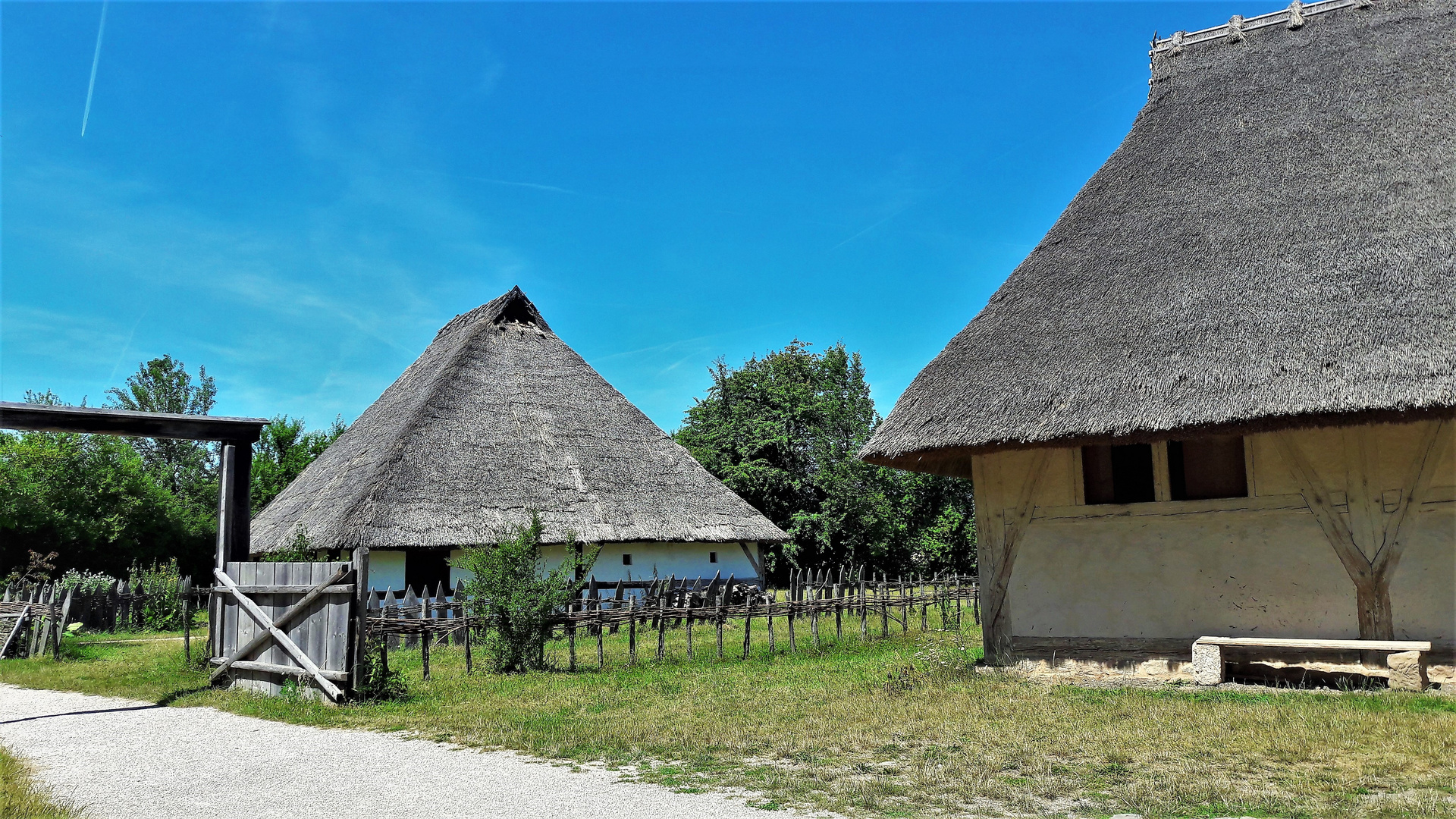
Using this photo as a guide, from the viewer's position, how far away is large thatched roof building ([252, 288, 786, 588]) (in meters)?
18.6

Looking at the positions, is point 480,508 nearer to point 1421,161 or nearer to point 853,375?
point 1421,161

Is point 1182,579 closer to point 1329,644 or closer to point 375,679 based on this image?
point 1329,644

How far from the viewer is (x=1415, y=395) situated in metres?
8.09

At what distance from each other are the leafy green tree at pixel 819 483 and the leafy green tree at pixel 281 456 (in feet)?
56.3

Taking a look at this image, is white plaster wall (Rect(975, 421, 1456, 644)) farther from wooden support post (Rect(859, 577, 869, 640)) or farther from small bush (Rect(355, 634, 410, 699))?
small bush (Rect(355, 634, 410, 699))

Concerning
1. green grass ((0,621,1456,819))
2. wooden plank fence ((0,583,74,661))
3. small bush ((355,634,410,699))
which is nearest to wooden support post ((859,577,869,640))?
green grass ((0,621,1456,819))

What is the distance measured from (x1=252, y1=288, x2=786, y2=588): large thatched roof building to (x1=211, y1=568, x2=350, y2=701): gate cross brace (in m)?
6.32

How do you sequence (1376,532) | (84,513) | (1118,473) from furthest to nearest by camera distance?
(84,513) → (1118,473) → (1376,532)

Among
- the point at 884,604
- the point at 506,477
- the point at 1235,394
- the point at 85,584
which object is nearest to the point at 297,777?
the point at 1235,394

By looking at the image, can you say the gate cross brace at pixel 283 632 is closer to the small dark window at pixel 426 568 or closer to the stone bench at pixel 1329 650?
the small dark window at pixel 426 568

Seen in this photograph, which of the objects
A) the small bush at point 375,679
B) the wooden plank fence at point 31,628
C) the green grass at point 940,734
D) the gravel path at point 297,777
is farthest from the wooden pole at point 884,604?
the wooden plank fence at point 31,628

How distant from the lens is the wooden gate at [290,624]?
9.69 m

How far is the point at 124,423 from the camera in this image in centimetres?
1055

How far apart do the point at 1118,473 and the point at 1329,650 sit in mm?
2601
